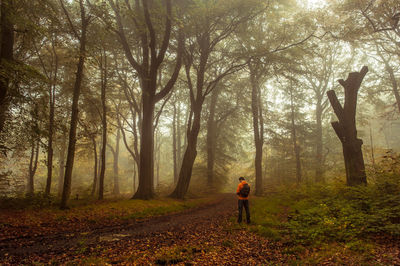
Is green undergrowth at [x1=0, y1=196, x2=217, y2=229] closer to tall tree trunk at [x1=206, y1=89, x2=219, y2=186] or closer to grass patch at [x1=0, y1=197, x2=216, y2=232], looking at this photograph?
grass patch at [x1=0, y1=197, x2=216, y2=232]

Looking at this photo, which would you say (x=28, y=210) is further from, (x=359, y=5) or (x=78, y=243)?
(x=359, y=5)

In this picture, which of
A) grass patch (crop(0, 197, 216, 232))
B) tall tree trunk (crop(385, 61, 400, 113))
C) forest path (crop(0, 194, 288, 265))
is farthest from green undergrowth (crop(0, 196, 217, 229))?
tall tree trunk (crop(385, 61, 400, 113))

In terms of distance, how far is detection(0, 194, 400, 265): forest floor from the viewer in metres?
4.54

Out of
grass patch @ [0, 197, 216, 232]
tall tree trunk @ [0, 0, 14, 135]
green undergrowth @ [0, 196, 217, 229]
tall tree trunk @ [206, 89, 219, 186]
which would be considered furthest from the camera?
tall tree trunk @ [206, 89, 219, 186]

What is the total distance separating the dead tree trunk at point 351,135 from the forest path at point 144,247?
6607 mm

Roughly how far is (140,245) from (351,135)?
425 inches

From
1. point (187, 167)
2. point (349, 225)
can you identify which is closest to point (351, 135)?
point (349, 225)

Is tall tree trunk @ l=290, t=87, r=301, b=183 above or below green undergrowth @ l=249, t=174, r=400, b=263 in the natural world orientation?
above

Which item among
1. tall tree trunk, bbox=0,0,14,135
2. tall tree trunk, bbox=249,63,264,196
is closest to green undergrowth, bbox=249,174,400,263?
tall tree trunk, bbox=249,63,264,196

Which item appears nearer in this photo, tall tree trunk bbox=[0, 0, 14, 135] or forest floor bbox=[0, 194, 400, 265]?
forest floor bbox=[0, 194, 400, 265]

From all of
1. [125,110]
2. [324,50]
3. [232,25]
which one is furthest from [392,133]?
[125,110]

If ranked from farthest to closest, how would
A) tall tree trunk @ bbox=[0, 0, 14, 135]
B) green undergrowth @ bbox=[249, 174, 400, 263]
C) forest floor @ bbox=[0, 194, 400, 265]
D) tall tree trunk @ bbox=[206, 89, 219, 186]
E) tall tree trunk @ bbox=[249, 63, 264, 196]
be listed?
tall tree trunk @ bbox=[206, 89, 219, 186] → tall tree trunk @ bbox=[249, 63, 264, 196] → tall tree trunk @ bbox=[0, 0, 14, 135] → green undergrowth @ bbox=[249, 174, 400, 263] → forest floor @ bbox=[0, 194, 400, 265]

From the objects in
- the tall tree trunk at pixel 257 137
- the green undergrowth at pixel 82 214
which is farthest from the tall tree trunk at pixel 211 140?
the green undergrowth at pixel 82 214

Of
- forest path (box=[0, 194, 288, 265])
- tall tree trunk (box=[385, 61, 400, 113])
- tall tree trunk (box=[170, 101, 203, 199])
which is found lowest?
forest path (box=[0, 194, 288, 265])
